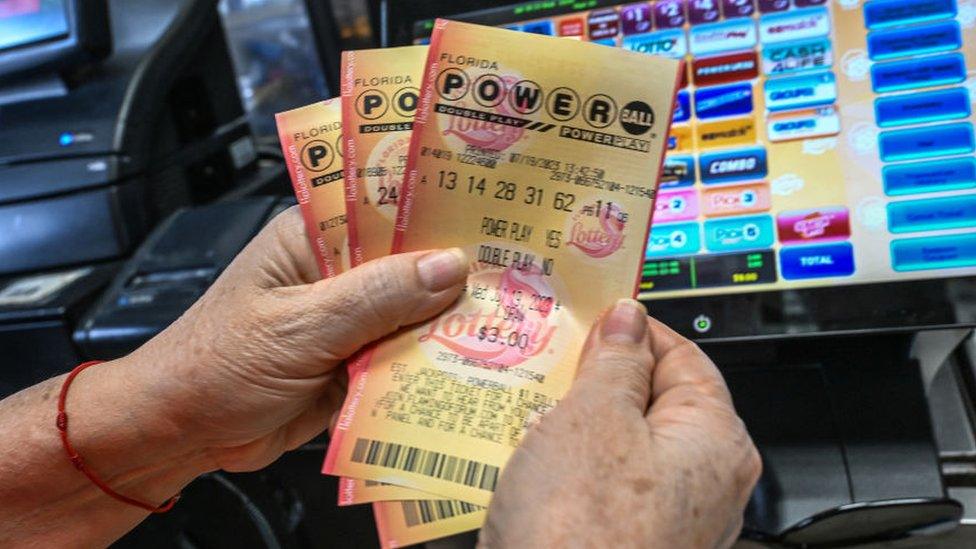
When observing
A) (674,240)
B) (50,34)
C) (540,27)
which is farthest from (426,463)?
(50,34)

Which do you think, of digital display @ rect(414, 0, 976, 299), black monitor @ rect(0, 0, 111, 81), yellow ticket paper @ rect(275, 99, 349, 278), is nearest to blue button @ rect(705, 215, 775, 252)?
digital display @ rect(414, 0, 976, 299)

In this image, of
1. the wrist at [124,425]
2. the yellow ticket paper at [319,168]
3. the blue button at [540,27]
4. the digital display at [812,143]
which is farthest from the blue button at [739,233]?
the wrist at [124,425]

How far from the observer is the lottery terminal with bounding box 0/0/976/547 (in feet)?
2.18

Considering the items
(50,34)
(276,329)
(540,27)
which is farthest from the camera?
(50,34)

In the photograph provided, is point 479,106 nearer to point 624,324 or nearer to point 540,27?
point 624,324

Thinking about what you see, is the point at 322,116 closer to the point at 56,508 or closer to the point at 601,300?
the point at 601,300

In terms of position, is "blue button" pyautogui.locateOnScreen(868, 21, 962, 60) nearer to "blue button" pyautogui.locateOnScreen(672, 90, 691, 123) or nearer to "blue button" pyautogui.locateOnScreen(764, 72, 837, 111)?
"blue button" pyautogui.locateOnScreen(764, 72, 837, 111)

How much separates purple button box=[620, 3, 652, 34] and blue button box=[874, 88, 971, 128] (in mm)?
213

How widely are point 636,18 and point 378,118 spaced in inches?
13.3

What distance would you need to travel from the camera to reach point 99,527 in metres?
0.66

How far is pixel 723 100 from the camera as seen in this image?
0.72 meters

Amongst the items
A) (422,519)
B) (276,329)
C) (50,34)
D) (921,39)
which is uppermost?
(50,34)

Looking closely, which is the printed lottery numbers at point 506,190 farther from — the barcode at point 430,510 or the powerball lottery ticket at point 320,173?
the barcode at point 430,510

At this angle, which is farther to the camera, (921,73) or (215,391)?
(921,73)
